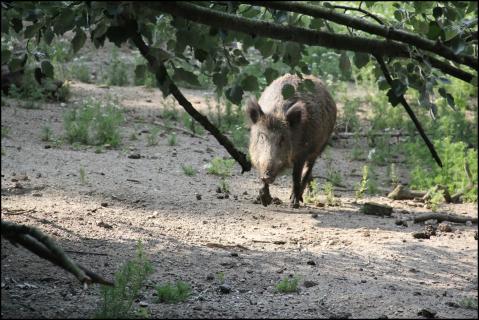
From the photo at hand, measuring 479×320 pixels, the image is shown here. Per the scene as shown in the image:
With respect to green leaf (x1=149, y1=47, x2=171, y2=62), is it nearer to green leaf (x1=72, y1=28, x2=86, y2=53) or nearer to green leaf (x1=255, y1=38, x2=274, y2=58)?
green leaf (x1=72, y1=28, x2=86, y2=53)

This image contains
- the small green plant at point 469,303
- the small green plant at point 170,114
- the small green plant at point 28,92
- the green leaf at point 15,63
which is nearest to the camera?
the green leaf at point 15,63

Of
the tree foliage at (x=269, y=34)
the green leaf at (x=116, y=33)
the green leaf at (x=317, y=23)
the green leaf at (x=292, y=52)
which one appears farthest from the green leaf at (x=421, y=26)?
the green leaf at (x=116, y=33)

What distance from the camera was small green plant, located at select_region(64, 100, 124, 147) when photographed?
8922mm

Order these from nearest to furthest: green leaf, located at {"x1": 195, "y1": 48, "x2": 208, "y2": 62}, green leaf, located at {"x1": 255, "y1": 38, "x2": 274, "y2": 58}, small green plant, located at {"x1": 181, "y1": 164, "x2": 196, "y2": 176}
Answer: green leaf, located at {"x1": 195, "y1": 48, "x2": 208, "y2": 62} < green leaf, located at {"x1": 255, "y1": 38, "x2": 274, "y2": 58} < small green plant, located at {"x1": 181, "y1": 164, "x2": 196, "y2": 176}

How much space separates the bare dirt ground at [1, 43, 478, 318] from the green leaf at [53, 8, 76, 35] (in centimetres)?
150

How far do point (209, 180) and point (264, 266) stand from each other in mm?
2929

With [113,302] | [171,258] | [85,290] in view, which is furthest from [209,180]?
[113,302]

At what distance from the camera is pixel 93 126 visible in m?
9.34

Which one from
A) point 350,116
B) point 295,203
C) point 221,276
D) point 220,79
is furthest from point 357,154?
point 220,79

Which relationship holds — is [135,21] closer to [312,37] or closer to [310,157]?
[312,37]

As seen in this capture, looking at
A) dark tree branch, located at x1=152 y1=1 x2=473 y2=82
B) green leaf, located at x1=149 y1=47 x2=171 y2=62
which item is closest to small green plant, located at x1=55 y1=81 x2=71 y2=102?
green leaf, located at x1=149 y1=47 x2=171 y2=62

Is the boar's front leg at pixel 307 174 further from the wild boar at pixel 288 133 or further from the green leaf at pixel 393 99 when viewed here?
the green leaf at pixel 393 99

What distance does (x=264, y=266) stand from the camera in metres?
5.37

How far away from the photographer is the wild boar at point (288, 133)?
774 centimetres
